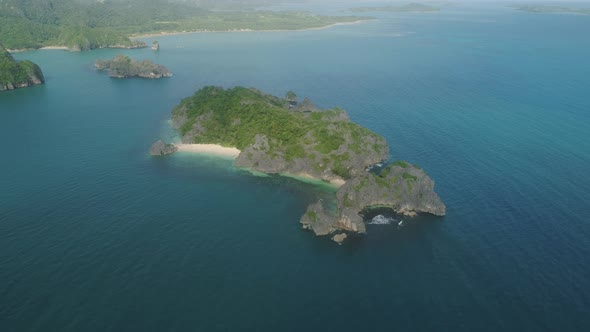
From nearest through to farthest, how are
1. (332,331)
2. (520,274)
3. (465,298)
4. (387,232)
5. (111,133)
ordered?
(332,331)
(465,298)
(520,274)
(387,232)
(111,133)

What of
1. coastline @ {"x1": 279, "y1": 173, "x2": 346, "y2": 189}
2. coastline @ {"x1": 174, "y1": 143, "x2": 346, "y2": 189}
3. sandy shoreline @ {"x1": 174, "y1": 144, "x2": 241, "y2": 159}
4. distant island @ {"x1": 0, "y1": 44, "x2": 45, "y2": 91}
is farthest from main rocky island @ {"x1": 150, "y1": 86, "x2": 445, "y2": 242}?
distant island @ {"x1": 0, "y1": 44, "x2": 45, "y2": 91}

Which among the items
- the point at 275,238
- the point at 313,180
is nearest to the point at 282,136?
the point at 313,180

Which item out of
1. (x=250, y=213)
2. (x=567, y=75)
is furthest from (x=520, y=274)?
(x=567, y=75)

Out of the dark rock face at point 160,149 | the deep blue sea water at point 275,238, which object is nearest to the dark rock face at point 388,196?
the deep blue sea water at point 275,238

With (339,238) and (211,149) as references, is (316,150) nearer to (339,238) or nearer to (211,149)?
(339,238)

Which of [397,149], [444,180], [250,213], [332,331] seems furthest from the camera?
[397,149]

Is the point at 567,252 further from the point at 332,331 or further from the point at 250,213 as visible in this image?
the point at 250,213

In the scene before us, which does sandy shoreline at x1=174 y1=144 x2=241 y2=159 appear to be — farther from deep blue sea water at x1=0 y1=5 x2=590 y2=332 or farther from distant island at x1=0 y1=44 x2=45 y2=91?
distant island at x1=0 y1=44 x2=45 y2=91
